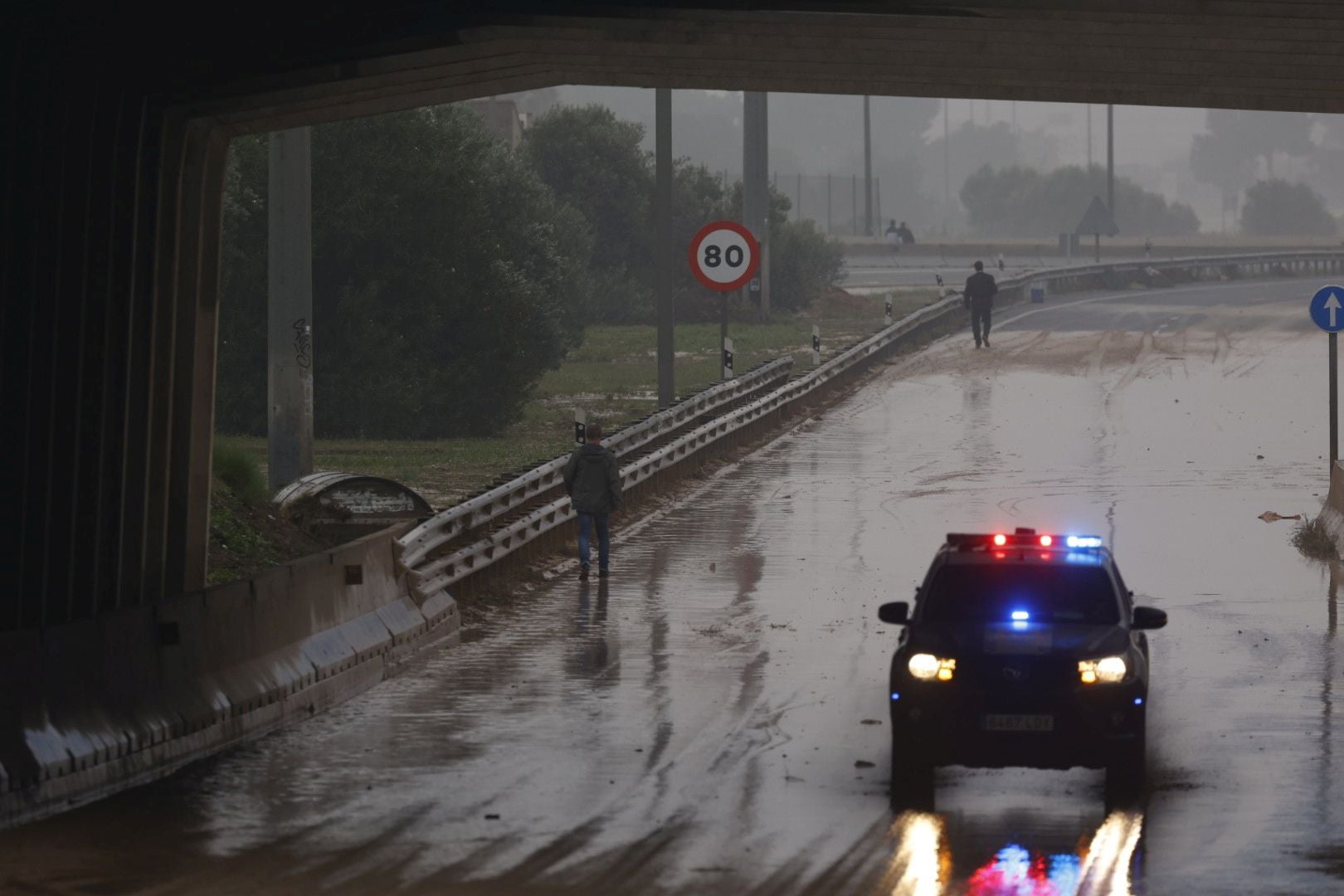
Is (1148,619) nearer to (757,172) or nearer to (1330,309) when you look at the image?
(1330,309)

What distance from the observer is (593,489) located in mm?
23922

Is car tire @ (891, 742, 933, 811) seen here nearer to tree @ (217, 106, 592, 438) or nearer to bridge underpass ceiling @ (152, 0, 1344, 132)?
bridge underpass ceiling @ (152, 0, 1344, 132)

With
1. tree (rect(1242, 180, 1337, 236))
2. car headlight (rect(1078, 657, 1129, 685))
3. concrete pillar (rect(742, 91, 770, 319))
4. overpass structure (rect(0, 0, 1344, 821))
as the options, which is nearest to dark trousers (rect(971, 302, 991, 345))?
concrete pillar (rect(742, 91, 770, 319))

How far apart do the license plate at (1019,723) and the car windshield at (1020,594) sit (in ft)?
3.08

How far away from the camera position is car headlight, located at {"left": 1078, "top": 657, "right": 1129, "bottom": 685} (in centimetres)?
1374

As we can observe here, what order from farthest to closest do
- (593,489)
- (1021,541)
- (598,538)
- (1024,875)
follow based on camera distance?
(598,538), (593,489), (1021,541), (1024,875)

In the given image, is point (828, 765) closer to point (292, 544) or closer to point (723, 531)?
point (292, 544)

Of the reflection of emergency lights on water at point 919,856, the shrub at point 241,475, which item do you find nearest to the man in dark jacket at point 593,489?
the shrub at point 241,475

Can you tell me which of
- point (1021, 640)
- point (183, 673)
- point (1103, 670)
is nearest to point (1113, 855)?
point (1103, 670)

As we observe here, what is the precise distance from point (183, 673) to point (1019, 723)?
543 cm

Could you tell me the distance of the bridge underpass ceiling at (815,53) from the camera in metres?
16.5

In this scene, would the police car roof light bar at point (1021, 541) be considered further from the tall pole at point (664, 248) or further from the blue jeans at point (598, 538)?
the tall pole at point (664, 248)

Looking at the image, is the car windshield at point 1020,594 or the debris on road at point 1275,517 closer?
the car windshield at point 1020,594

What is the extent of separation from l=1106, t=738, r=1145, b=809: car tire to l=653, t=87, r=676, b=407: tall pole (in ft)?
63.8
